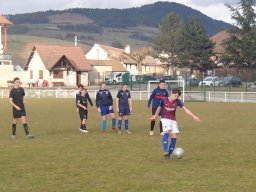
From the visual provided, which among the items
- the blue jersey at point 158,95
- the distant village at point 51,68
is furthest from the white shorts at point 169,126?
the distant village at point 51,68

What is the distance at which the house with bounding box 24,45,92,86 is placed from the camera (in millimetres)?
83331

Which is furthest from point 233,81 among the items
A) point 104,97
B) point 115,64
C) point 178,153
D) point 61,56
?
point 115,64

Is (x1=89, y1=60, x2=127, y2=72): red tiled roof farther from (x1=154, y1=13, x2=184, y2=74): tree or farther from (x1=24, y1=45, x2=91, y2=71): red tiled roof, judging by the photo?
(x1=24, y1=45, x2=91, y2=71): red tiled roof

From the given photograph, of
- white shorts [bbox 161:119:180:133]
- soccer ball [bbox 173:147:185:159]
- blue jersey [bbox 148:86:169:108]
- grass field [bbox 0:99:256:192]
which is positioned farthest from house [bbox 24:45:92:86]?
soccer ball [bbox 173:147:185:159]

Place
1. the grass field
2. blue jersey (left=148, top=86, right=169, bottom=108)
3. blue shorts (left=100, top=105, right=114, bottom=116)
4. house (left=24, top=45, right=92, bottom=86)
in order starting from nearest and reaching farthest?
the grass field
blue jersey (left=148, top=86, right=169, bottom=108)
blue shorts (left=100, top=105, right=114, bottom=116)
house (left=24, top=45, right=92, bottom=86)

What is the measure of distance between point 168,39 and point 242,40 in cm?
3769

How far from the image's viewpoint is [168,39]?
345ft

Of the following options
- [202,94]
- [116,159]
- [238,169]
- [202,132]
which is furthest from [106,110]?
[202,94]

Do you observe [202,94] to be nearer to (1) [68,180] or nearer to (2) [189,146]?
(2) [189,146]

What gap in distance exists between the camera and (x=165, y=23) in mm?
108750

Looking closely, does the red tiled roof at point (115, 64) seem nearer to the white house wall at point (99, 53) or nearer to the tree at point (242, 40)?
the white house wall at point (99, 53)

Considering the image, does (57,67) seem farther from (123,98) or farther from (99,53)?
(123,98)

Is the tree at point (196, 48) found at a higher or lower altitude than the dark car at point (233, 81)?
higher

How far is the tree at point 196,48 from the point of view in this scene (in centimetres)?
8572
